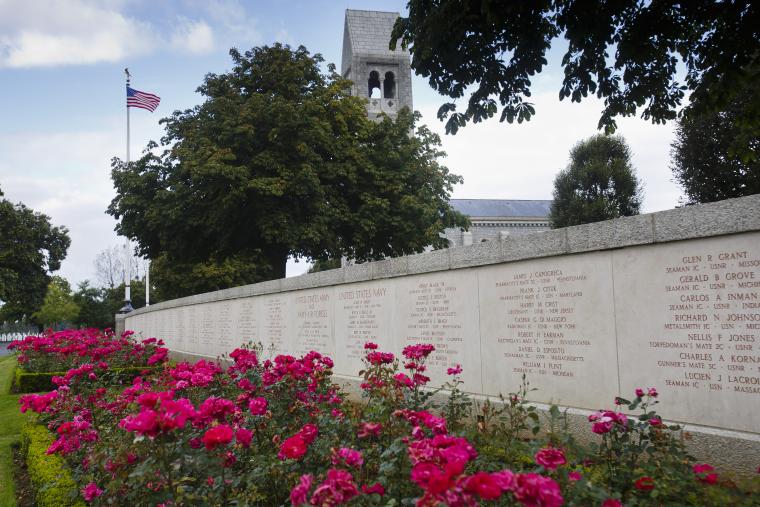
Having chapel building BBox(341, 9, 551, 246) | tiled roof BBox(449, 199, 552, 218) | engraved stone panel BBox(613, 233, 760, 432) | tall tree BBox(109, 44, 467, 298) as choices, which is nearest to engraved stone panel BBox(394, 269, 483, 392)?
engraved stone panel BBox(613, 233, 760, 432)

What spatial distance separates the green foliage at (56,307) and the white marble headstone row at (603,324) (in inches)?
2168

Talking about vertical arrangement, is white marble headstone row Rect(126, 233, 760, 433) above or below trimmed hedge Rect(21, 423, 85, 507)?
above

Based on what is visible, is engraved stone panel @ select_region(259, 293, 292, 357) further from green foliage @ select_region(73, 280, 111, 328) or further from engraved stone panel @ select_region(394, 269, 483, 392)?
green foliage @ select_region(73, 280, 111, 328)

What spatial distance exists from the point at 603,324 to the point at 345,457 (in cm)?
419

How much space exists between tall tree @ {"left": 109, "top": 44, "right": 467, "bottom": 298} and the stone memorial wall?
32.4 feet

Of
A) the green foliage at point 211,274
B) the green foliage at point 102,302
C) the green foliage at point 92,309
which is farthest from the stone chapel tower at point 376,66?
the green foliage at point 92,309

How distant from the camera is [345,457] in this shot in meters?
2.68

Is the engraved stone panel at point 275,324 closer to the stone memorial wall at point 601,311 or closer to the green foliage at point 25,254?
the stone memorial wall at point 601,311

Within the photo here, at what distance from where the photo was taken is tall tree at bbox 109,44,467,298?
61.1 feet

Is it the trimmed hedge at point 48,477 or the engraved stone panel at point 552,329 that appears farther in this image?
the engraved stone panel at point 552,329

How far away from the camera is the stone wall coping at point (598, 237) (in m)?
4.95

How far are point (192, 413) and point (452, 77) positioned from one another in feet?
22.9

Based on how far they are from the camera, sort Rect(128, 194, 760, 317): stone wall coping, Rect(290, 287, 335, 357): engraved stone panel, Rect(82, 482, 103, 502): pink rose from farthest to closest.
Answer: Rect(290, 287, 335, 357): engraved stone panel, Rect(128, 194, 760, 317): stone wall coping, Rect(82, 482, 103, 502): pink rose

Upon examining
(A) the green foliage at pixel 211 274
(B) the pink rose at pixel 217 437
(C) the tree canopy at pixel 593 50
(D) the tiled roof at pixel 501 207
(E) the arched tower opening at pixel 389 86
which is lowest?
(B) the pink rose at pixel 217 437
